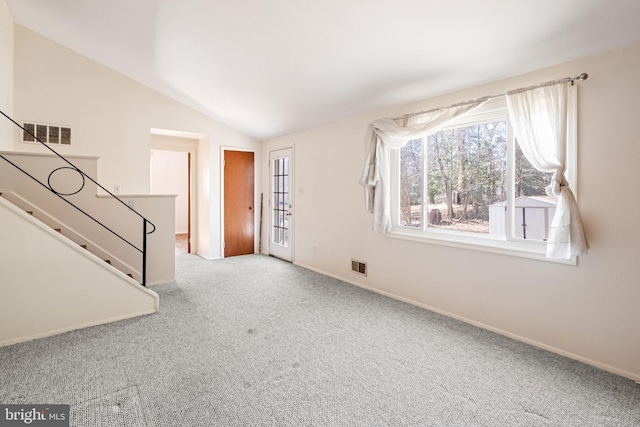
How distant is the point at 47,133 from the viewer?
4160mm

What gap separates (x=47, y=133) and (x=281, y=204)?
3.55 metres

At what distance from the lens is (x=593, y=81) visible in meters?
2.27

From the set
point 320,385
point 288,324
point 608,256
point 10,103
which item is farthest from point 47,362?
point 608,256

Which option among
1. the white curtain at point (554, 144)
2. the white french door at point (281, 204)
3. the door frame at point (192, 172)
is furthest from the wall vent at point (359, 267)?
the door frame at point (192, 172)

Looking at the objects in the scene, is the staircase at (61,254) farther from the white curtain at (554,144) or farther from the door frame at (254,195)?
the white curtain at (554,144)

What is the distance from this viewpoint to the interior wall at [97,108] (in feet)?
13.4

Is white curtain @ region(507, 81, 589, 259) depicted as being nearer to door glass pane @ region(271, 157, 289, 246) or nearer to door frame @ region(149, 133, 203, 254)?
door glass pane @ region(271, 157, 289, 246)

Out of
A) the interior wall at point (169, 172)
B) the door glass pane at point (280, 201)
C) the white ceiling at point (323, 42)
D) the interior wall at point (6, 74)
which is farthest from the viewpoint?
the interior wall at point (169, 172)

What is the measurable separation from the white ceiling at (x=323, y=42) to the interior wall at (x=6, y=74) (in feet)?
0.48

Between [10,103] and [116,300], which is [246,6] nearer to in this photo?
[116,300]

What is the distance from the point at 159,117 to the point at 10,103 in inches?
68.4

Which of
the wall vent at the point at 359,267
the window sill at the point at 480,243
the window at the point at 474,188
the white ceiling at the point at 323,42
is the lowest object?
the wall vent at the point at 359,267

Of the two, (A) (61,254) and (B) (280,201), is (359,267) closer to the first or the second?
(B) (280,201)

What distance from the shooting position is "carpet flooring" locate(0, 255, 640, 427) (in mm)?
1743
